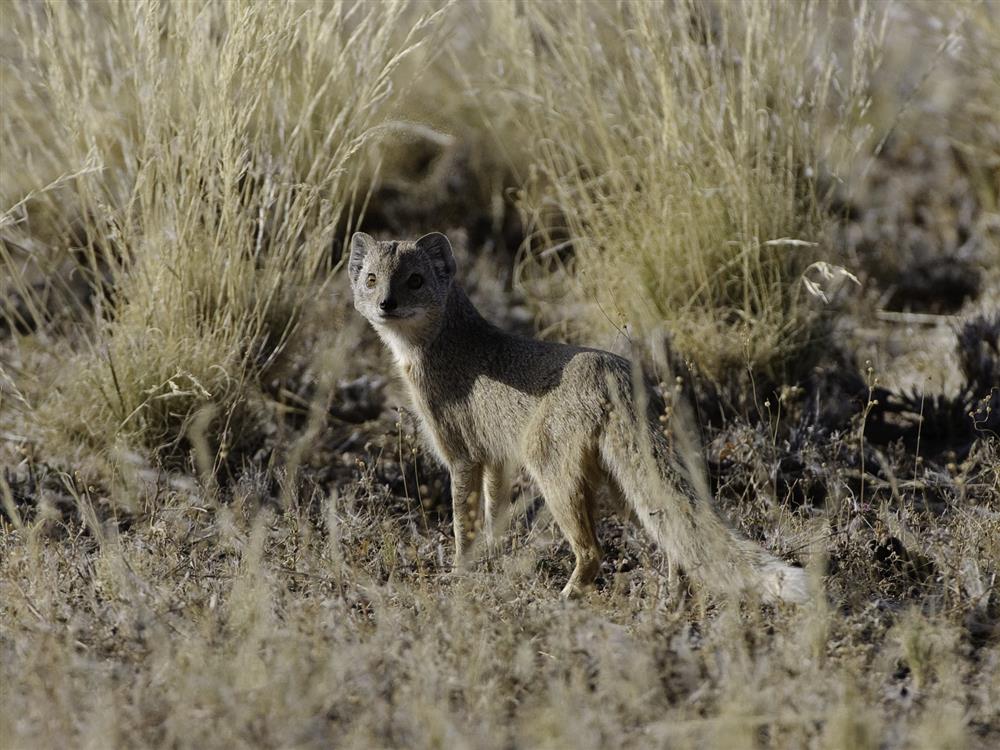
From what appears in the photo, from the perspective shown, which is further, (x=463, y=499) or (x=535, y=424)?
(x=463, y=499)

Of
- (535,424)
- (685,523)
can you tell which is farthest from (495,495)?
(685,523)

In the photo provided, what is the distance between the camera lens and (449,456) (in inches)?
179

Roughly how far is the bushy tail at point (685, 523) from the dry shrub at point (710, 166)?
4.53 ft

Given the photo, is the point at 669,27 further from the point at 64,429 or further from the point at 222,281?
the point at 64,429

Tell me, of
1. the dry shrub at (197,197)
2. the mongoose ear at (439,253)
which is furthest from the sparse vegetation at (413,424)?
the mongoose ear at (439,253)

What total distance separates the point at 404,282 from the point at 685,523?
4.55 feet

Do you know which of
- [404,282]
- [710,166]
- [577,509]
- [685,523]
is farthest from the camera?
[710,166]

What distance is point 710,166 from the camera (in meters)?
5.45

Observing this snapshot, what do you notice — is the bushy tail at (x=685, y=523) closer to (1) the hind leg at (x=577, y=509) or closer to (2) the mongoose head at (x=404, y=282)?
(1) the hind leg at (x=577, y=509)

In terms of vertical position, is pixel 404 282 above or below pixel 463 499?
above

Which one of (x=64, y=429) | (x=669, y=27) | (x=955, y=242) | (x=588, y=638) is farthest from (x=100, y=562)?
(x=955, y=242)

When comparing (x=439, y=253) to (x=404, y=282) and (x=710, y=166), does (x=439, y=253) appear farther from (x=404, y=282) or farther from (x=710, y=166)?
(x=710, y=166)

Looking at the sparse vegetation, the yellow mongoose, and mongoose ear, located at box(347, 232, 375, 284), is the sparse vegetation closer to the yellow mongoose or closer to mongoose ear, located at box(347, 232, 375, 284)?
the yellow mongoose

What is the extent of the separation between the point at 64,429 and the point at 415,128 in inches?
78.8
